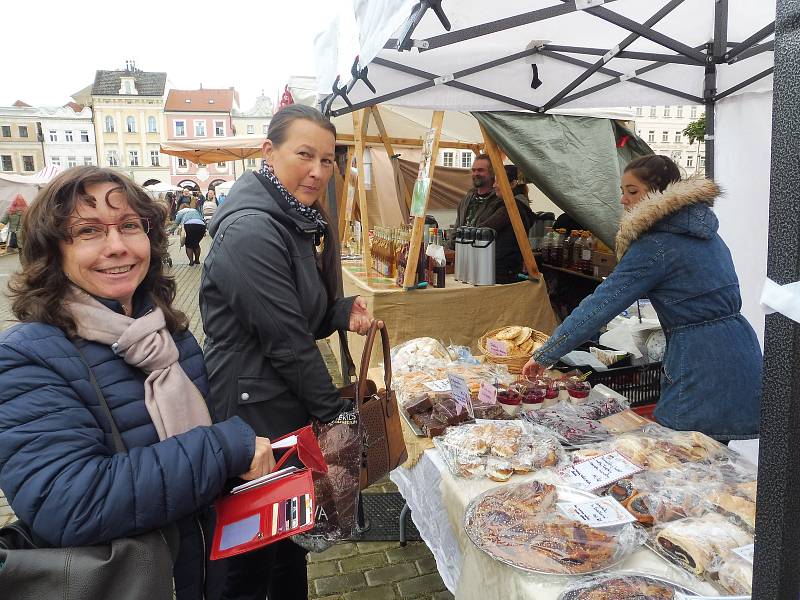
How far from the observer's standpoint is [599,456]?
6.01ft

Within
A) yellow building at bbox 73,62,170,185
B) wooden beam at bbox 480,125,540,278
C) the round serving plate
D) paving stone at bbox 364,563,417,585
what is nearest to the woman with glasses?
the round serving plate

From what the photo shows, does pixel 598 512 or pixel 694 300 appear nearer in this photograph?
pixel 598 512

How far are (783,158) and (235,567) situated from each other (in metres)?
1.88

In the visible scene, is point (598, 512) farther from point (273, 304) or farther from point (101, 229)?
point (101, 229)

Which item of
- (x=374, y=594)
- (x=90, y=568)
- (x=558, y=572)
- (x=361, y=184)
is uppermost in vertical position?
(x=361, y=184)

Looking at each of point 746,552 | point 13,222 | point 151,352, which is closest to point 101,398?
point 151,352

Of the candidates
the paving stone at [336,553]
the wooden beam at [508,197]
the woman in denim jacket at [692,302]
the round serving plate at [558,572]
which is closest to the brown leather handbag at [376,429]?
the round serving plate at [558,572]

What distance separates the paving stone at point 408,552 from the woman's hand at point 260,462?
1880 mm

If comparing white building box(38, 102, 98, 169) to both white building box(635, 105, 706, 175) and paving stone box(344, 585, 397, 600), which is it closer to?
white building box(635, 105, 706, 175)

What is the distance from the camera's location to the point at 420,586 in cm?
265

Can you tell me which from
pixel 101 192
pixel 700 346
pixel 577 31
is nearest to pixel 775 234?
pixel 101 192

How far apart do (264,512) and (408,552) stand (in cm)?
195

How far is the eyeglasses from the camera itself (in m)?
1.19

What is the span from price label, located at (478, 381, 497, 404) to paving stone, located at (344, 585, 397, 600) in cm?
109
